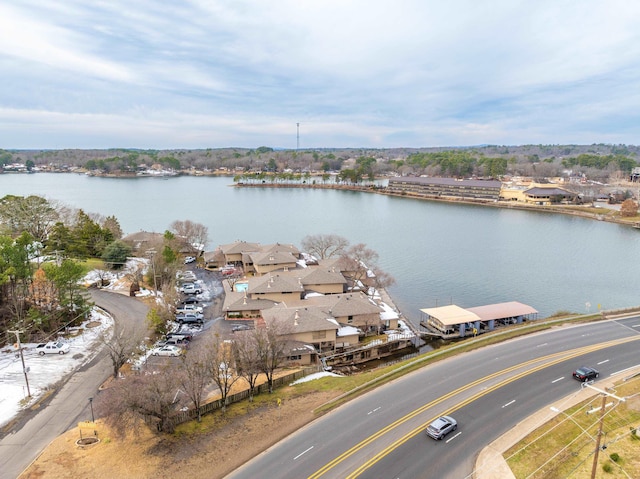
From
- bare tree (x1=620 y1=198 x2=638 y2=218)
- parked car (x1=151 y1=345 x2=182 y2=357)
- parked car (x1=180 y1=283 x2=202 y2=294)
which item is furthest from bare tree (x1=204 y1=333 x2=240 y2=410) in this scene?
bare tree (x1=620 y1=198 x2=638 y2=218)

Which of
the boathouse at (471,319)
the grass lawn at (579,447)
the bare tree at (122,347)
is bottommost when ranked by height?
the boathouse at (471,319)

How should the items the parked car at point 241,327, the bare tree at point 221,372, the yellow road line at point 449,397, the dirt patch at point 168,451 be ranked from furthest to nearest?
the parked car at point 241,327, the bare tree at point 221,372, the yellow road line at point 449,397, the dirt patch at point 168,451

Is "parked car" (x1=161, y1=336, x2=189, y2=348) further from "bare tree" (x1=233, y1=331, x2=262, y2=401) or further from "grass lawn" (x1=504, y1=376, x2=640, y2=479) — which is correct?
"grass lawn" (x1=504, y1=376, x2=640, y2=479)

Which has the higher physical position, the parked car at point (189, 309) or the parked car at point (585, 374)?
the parked car at point (585, 374)

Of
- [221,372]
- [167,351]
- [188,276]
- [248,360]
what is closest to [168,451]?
[221,372]

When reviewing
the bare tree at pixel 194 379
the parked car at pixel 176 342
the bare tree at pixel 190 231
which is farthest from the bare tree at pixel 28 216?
the bare tree at pixel 194 379

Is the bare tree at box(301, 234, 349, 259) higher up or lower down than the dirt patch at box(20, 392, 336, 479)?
higher up

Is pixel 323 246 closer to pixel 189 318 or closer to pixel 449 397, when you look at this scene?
pixel 189 318

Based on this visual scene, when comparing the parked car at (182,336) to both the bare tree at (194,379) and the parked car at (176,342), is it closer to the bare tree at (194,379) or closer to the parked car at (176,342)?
the parked car at (176,342)

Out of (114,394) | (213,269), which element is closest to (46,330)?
(114,394)
